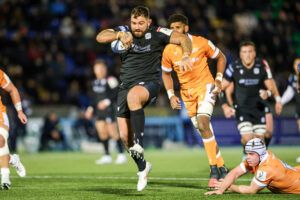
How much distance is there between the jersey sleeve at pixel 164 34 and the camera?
38.1 ft

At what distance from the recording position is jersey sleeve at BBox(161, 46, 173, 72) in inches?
519

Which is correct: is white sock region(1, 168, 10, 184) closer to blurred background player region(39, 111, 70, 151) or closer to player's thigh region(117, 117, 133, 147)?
player's thigh region(117, 117, 133, 147)

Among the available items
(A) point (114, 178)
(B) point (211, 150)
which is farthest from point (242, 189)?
(A) point (114, 178)

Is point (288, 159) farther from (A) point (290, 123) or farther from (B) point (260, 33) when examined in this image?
(B) point (260, 33)

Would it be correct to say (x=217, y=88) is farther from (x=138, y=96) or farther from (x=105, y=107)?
(x=105, y=107)

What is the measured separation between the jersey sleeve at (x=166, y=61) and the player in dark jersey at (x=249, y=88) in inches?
127

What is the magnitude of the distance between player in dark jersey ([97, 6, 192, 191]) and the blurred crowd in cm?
1503

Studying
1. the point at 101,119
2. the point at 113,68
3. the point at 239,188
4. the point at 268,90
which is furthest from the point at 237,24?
the point at 239,188

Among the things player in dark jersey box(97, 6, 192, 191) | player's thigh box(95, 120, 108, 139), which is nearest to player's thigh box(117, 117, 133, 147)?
player in dark jersey box(97, 6, 192, 191)

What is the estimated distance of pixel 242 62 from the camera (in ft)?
53.7

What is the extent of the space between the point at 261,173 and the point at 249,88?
5.66 m

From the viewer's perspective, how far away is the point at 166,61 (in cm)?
1321

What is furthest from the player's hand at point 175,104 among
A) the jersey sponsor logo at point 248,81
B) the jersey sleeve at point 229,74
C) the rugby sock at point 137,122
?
the jersey sponsor logo at point 248,81

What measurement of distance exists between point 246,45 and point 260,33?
562 inches
